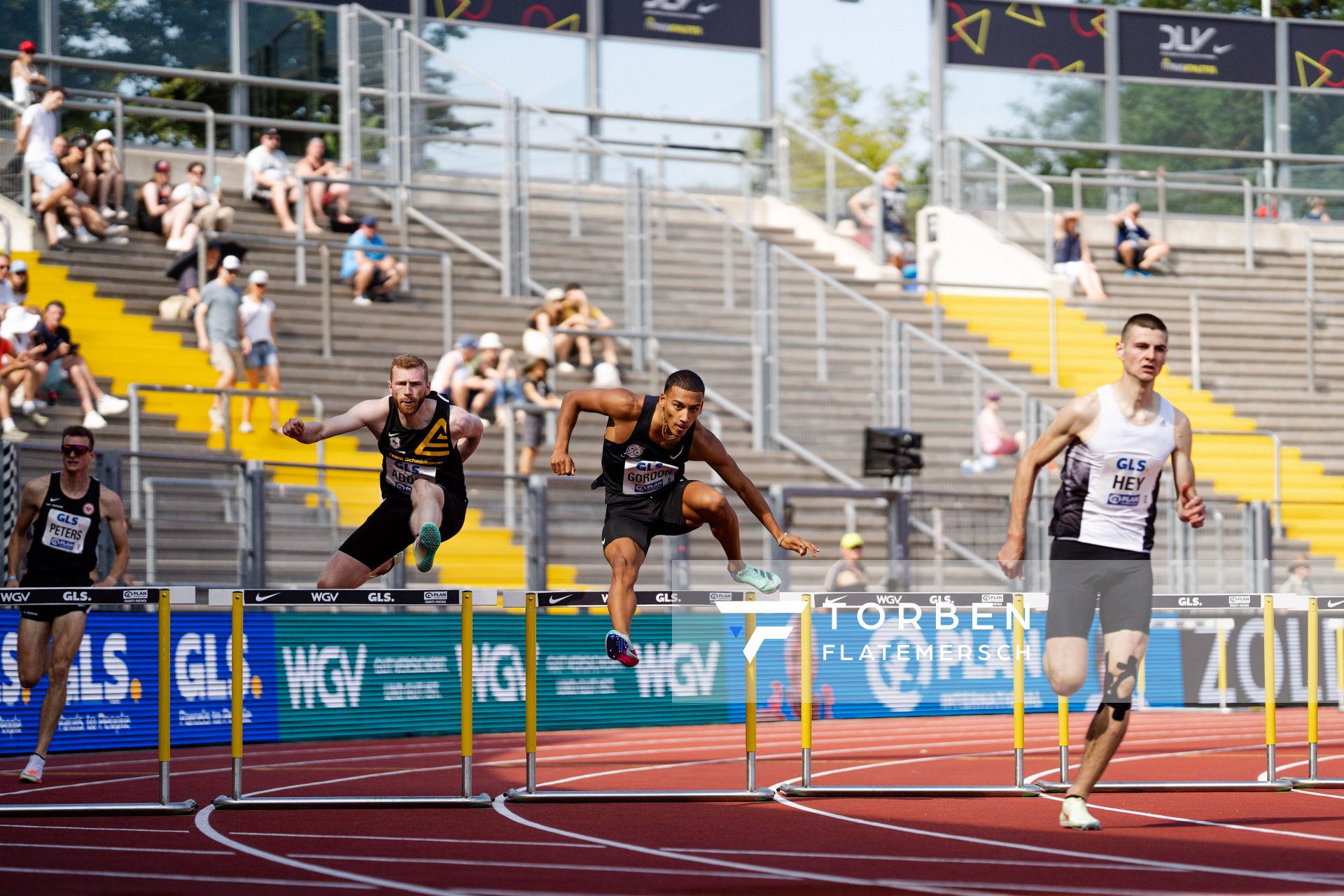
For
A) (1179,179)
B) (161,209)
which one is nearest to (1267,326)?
(1179,179)

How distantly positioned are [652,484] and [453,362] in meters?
10.4

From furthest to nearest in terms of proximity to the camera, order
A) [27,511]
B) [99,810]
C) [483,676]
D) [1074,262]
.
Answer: [1074,262], [483,676], [27,511], [99,810]

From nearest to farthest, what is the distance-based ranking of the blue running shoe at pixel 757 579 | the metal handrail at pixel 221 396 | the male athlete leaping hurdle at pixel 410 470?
1. the male athlete leaping hurdle at pixel 410 470
2. the blue running shoe at pixel 757 579
3. the metal handrail at pixel 221 396

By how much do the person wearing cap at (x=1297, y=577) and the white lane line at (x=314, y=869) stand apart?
1384 centimetres

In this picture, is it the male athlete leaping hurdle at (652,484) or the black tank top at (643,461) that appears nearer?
the male athlete leaping hurdle at (652,484)

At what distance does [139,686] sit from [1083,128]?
78.2 ft

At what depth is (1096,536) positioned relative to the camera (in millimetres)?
10164

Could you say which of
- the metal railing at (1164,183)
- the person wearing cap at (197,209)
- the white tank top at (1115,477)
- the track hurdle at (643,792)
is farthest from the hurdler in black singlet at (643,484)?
the metal railing at (1164,183)

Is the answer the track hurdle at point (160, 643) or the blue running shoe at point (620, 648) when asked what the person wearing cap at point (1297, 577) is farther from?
the track hurdle at point (160, 643)

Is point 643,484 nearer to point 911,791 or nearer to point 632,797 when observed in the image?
point 632,797

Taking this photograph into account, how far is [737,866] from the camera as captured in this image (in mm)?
9062

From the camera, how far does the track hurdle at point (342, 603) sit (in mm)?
11352

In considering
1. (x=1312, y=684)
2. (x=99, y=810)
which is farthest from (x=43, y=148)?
(x=1312, y=684)

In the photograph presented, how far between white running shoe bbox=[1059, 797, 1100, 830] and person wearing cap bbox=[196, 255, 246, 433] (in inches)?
504
